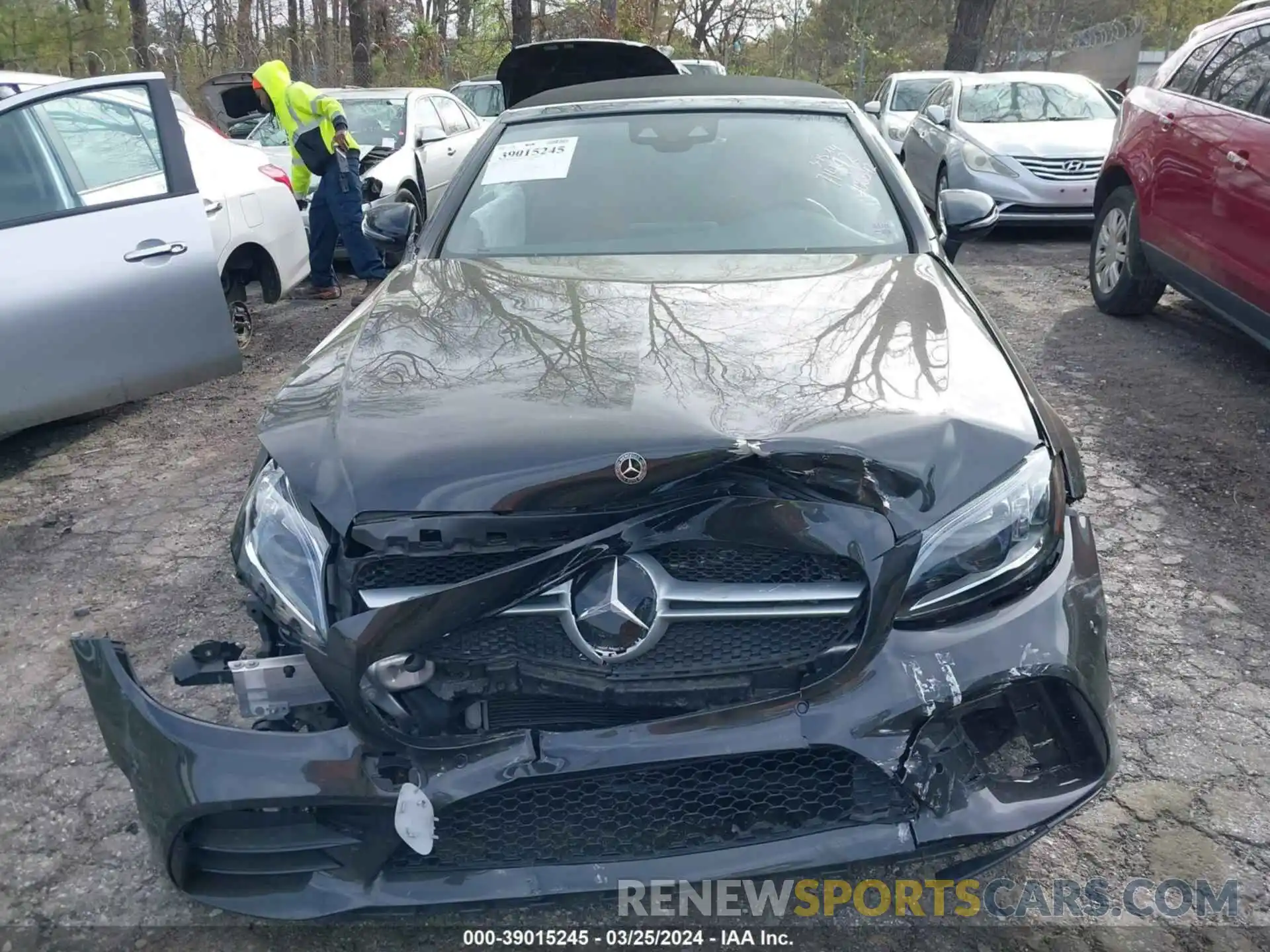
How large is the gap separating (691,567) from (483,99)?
1356 cm

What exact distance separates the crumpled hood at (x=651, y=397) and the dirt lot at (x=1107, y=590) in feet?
2.64

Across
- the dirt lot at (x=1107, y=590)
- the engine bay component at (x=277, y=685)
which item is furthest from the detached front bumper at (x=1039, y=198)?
the engine bay component at (x=277, y=685)

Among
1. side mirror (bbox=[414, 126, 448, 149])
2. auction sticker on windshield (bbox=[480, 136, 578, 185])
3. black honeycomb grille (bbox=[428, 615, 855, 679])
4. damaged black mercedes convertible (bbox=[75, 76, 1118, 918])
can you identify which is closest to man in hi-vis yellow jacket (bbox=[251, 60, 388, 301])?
side mirror (bbox=[414, 126, 448, 149])

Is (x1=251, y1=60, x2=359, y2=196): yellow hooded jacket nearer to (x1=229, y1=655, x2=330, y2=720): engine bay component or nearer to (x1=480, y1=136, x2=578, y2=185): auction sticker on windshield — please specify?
(x1=480, y1=136, x2=578, y2=185): auction sticker on windshield

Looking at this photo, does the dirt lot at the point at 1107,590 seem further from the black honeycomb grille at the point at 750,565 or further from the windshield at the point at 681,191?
the windshield at the point at 681,191

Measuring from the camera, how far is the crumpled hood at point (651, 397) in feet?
5.87

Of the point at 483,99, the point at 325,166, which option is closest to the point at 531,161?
the point at 325,166

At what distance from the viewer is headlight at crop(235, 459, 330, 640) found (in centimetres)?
184

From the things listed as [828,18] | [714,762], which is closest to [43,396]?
[714,762]

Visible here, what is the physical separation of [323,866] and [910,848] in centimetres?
104

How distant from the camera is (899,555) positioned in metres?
1.77

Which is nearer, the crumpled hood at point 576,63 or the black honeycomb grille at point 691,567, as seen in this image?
the black honeycomb grille at point 691,567

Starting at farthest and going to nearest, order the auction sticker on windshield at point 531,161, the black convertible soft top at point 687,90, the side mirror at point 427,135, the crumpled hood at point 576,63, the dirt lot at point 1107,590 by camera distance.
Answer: the side mirror at point 427,135, the crumpled hood at point 576,63, the black convertible soft top at point 687,90, the auction sticker on windshield at point 531,161, the dirt lot at point 1107,590

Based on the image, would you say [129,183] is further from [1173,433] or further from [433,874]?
[1173,433]
